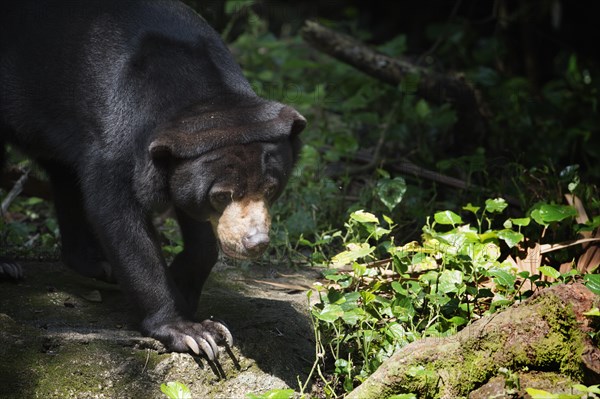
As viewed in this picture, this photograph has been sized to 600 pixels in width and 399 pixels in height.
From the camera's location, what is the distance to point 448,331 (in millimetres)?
4043

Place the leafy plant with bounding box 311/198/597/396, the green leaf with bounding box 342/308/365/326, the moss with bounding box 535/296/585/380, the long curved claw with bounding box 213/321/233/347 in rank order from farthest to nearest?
the long curved claw with bounding box 213/321/233/347 < the leafy plant with bounding box 311/198/597/396 < the green leaf with bounding box 342/308/365/326 < the moss with bounding box 535/296/585/380

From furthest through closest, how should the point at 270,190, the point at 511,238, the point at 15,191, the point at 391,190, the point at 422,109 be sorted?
the point at 422,109 → the point at 15,191 → the point at 391,190 → the point at 511,238 → the point at 270,190

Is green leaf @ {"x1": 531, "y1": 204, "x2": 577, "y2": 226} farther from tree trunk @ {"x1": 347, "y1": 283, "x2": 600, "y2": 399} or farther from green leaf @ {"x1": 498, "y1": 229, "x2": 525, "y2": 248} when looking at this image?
tree trunk @ {"x1": 347, "y1": 283, "x2": 600, "y2": 399}

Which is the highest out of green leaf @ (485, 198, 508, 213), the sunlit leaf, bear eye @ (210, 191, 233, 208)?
bear eye @ (210, 191, 233, 208)

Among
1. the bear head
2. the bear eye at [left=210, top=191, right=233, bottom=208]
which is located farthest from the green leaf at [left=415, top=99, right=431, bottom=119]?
the bear eye at [left=210, top=191, right=233, bottom=208]

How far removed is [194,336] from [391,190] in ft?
6.62

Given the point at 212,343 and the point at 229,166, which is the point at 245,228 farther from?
the point at 212,343

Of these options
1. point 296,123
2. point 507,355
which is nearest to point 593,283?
point 507,355

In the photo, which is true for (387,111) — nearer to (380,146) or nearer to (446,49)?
(380,146)

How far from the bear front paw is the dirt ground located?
0.16ft

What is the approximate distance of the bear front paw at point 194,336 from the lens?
4.03m

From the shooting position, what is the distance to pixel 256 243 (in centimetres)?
404

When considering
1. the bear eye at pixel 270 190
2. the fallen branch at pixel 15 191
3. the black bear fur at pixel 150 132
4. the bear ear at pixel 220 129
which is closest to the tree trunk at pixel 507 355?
the black bear fur at pixel 150 132

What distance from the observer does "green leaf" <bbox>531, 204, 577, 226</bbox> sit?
4.52 metres
